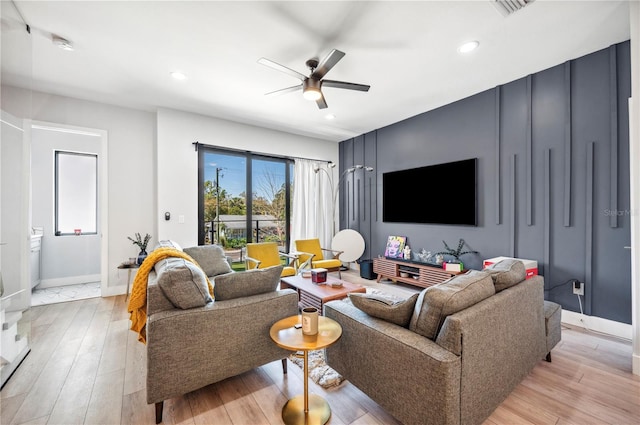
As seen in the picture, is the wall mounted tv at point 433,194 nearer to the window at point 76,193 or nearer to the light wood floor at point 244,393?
the light wood floor at point 244,393

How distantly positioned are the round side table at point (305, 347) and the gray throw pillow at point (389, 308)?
0.71 feet

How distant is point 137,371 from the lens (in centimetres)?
204

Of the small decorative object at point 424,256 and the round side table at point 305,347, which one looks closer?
the round side table at point 305,347

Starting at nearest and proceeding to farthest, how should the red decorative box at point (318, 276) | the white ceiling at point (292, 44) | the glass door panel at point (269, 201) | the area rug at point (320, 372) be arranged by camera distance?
the area rug at point (320, 372)
the white ceiling at point (292, 44)
the red decorative box at point (318, 276)
the glass door panel at point (269, 201)

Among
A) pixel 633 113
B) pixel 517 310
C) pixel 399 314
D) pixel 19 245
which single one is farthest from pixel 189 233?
pixel 633 113

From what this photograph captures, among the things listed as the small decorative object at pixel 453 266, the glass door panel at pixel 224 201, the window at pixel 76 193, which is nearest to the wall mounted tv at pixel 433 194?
the small decorative object at pixel 453 266

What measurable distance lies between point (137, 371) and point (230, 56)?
293cm

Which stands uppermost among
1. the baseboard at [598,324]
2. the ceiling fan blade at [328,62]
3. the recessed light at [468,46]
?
the recessed light at [468,46]

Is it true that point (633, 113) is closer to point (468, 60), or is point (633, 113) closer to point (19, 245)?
point (468, 60)

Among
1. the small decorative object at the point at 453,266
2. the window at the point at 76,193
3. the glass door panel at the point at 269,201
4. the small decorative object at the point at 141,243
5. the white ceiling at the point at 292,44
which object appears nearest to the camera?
the white ceiling at the point at 292,44

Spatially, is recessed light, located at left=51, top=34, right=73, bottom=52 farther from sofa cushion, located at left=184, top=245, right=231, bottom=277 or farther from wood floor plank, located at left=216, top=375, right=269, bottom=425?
wood floor plank, located at left=216, top=375, right=269, bottom=425

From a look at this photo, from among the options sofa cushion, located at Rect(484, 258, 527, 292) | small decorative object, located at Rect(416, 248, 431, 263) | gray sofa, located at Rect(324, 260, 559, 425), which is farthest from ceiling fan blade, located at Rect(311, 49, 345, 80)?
small decorative object, located at Rect(416, 248, 431, 263)

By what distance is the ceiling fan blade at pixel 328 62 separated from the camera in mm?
2104

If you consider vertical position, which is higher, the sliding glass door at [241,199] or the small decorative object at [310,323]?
the sliding glass door at [241,199]
